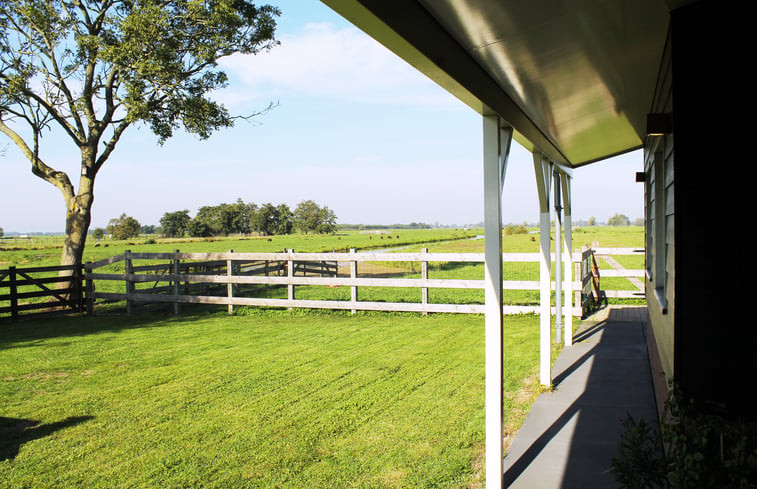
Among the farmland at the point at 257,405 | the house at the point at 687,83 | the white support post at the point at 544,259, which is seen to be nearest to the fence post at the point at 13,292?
the farmland at the point at 257,405

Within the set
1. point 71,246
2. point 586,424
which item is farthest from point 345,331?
point 71,246

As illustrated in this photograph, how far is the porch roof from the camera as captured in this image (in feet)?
6.04

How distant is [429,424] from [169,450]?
2018mm

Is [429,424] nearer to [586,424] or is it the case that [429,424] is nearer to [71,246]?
[586,424]

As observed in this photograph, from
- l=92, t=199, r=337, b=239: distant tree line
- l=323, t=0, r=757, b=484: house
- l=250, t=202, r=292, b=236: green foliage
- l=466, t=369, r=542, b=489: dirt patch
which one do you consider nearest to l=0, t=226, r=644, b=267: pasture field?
l=466, t=369, r=542, b=489: dirt patch

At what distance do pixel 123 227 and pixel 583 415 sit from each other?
317ft

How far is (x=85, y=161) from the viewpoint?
42.6 ft

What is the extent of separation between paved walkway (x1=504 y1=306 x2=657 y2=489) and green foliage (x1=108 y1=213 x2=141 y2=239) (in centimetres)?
9320

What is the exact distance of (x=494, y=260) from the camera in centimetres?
316

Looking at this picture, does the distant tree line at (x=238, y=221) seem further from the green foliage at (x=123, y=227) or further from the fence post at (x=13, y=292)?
the fence post at (x=13, y=292)

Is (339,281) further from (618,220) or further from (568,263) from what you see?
(618,220)

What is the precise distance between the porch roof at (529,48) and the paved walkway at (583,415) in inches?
91.3

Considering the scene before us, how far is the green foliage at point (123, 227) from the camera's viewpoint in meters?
89.1

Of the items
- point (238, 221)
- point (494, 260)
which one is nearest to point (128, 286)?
point (494, 260)
